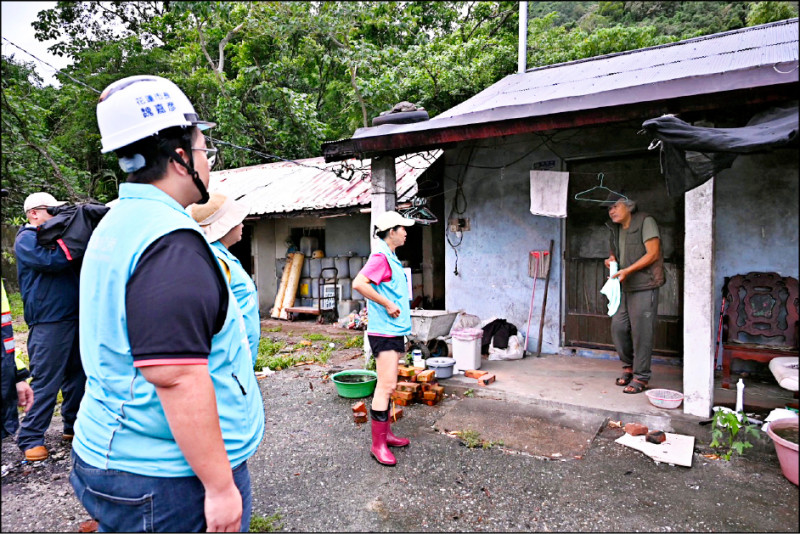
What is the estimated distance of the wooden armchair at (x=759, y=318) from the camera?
5.41m

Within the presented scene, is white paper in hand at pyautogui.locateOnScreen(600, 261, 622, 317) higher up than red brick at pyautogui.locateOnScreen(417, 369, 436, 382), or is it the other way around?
white paper in hand at pyautogui.locateOnScreen(600, 261, 622, 317)

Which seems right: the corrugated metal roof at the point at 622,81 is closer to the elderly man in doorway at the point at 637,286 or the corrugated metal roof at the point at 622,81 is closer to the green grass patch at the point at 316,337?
the elderly man in doorway at the point at 637,286

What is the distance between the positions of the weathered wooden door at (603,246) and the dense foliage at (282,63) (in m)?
6.74

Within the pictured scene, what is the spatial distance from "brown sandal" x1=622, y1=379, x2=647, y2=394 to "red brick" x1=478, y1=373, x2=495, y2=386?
145 cm

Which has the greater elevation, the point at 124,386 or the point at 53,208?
the point at 53,208

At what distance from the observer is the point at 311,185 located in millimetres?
12180

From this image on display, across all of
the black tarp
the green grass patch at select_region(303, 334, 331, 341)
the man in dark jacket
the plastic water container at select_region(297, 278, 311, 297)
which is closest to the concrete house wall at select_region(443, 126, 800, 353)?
the black tarp

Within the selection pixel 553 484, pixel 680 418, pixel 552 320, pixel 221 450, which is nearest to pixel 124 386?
pixel 221 450

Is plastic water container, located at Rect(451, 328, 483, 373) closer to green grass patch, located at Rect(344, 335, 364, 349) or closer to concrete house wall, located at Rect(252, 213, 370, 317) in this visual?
green grass patch, located at Rect(344, 335, 364, 349)

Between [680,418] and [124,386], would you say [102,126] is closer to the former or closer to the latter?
[124,386]

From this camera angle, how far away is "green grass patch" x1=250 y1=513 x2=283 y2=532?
3.19m

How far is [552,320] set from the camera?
23.4 ft

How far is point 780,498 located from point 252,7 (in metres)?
13.3

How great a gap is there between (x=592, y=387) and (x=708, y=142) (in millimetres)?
3029
